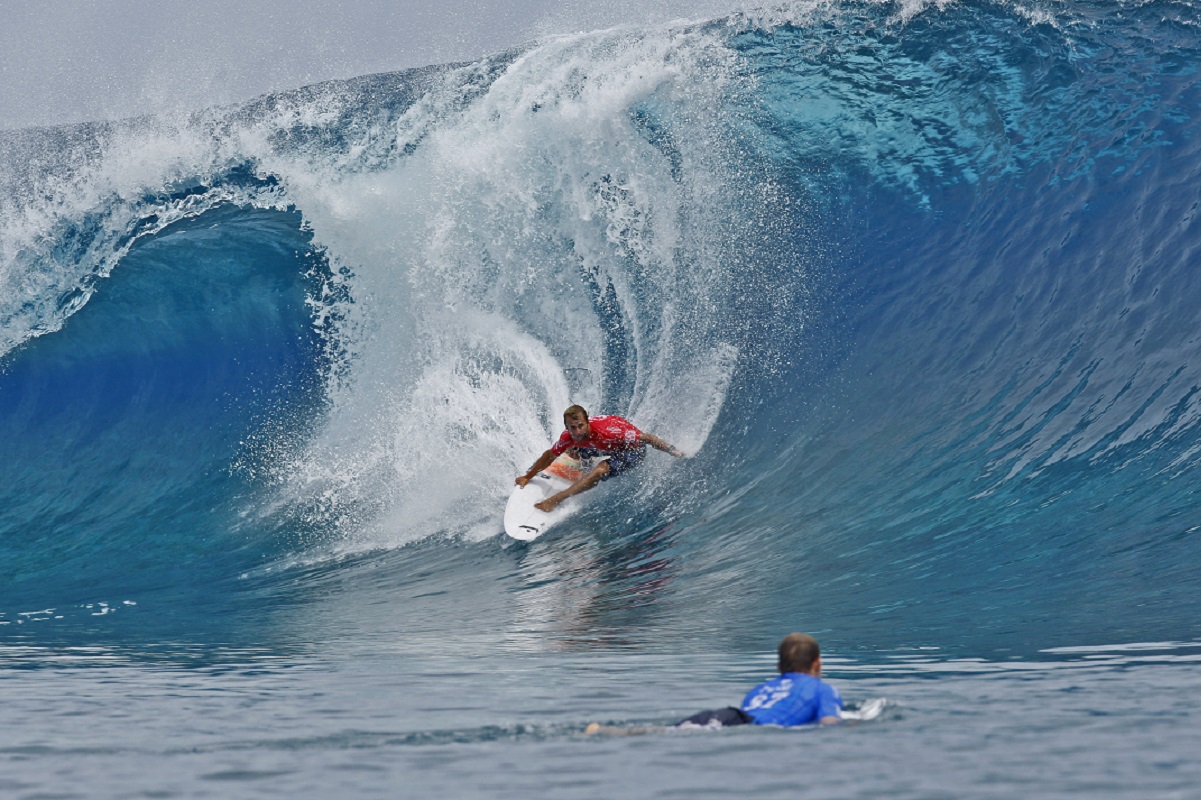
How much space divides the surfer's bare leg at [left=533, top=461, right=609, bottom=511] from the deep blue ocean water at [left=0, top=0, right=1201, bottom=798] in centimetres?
26

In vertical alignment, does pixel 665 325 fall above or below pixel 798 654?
above

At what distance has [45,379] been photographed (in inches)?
539

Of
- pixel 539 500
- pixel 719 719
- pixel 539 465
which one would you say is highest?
pixel 539 465

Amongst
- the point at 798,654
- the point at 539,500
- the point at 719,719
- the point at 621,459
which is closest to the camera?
the point at 719,719

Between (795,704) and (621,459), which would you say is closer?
(795,704)

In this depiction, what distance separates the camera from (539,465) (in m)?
9.77

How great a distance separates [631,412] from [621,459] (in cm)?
106

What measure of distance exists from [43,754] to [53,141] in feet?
45.8

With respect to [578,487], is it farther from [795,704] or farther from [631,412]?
[795,704]

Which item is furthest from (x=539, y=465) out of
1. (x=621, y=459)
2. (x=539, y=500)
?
(x=621, y=459)

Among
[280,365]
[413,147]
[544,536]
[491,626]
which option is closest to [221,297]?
[280,365]

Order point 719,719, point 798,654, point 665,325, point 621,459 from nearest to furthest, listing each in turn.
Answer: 1. point 719,719
2. point 798,654
3. point 621,459
4. point 665,325

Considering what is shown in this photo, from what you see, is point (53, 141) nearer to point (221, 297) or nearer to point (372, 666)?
point (221, 297)

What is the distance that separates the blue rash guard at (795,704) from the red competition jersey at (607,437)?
17.9 ft
